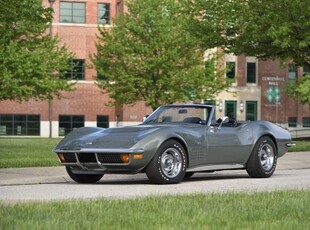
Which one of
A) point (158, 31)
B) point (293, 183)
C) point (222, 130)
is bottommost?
point (293, 183)

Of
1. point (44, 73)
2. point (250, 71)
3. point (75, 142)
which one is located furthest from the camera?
point (250, 71)

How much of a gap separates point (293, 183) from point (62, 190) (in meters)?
4.14

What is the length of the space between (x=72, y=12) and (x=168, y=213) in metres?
56.5

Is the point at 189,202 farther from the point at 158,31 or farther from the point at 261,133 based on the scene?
the point at 158,31

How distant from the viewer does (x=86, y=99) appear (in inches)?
2469

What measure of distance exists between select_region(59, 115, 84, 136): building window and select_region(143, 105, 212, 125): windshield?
48.4m

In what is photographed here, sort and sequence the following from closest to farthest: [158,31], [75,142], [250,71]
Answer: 1. [75,142]
2. [158,31]
3. [250,71]

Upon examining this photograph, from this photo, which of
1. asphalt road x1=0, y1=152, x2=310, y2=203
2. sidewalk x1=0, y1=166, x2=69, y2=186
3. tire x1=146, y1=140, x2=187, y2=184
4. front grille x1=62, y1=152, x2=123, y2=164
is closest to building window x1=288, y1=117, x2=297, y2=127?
asphalt road x1=0, y1=152, x2=310, y2=203

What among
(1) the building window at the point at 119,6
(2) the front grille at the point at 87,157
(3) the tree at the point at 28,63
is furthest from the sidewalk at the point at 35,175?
(1) the building window at the point at 119,6

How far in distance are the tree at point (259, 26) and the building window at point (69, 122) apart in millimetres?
30609

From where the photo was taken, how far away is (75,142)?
13.1 m

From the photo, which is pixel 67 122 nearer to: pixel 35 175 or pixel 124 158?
pixel 35 175

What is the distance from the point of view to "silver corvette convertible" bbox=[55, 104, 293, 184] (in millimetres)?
12641

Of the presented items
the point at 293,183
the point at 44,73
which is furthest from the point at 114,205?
the point at 44,73
